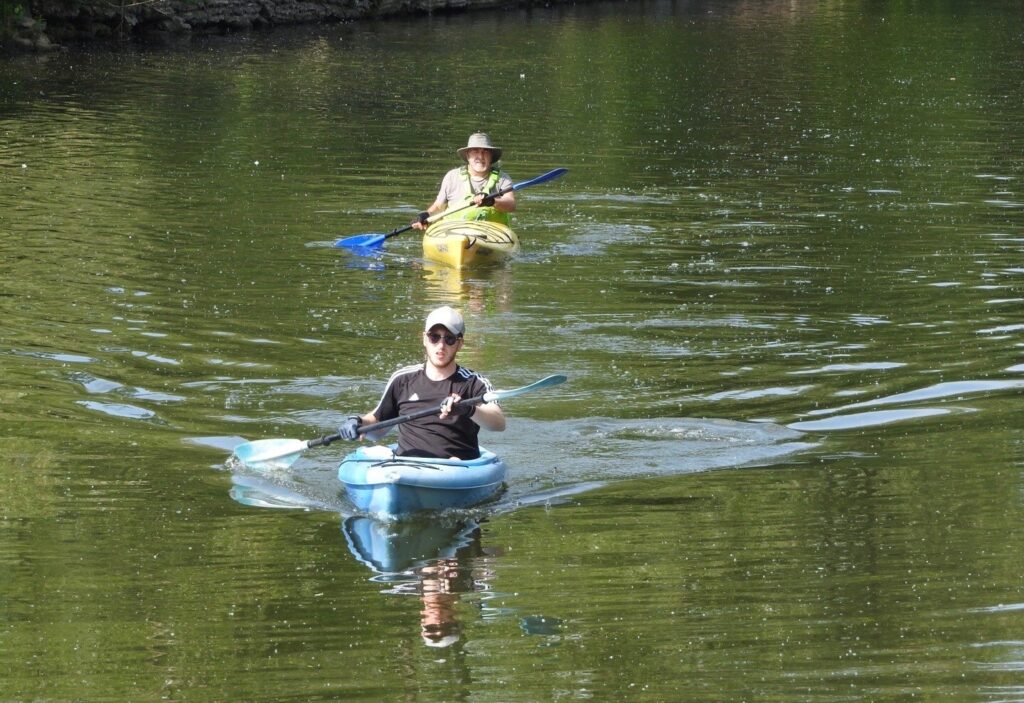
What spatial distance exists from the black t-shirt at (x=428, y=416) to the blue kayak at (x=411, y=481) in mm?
160

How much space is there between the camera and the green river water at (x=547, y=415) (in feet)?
24.6

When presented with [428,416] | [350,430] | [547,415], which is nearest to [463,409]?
[428,416]

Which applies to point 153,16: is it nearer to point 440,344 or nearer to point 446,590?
point 440,344

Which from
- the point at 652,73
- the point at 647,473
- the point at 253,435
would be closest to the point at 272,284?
the point at 253,435

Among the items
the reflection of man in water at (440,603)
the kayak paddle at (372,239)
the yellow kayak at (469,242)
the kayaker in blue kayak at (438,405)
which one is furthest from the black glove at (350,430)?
the kayak paddle at (372,239)

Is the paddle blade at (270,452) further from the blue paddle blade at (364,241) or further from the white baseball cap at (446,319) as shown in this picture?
the blue paddle blade at (364,241)

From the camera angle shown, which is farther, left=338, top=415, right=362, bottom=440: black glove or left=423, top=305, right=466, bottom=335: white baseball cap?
left=338, top=415, right=362, bottom=440: black glove

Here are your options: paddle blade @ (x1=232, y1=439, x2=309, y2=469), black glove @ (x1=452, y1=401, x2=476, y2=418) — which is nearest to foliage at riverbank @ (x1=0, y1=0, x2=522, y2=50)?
paddle blade @ (x1=232, y1=439, x2=309, y2=469)

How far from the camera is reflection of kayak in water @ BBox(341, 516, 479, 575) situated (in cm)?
909

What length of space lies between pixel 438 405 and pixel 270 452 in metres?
1.22

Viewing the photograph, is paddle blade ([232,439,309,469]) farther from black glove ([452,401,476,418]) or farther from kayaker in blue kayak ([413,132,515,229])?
kayaker in blue kayak ([413,132,515,229])

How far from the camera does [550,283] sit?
1727cm

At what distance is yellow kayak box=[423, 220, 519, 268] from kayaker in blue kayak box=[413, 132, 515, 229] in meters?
0.21

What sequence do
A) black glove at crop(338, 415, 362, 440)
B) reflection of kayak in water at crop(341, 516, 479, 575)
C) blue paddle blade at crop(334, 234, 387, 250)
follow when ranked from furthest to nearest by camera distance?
blue paddle blade at crop(334, 234, 387, 250) < black glove at crop(338, 415, 362, 440) < reflection of kayak in water at crop(341, 516, 479, 575)
